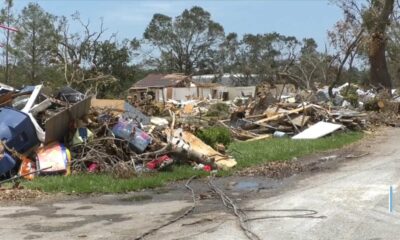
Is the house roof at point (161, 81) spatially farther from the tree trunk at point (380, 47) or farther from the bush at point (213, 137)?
the bush at point (213, 137)

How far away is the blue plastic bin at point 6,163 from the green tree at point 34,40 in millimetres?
47003

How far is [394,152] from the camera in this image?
16.9 metres

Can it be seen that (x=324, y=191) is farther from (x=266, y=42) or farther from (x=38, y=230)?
(x=266, y=42)

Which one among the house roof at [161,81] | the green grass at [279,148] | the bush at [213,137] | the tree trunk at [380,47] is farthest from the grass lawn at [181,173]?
the house roof at [161,81]

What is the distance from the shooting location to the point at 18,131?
1345cm

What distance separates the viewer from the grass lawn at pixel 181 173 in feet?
38.4

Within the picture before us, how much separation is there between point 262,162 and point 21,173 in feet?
19.3

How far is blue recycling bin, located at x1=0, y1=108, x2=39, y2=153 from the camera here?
13.4 metres

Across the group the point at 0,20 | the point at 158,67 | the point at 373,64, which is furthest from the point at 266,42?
the point at 373,64

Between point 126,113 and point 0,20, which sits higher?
point 0,20

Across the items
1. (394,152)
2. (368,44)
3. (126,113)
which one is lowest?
(394,152)

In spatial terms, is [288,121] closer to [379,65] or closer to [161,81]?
[379,65]

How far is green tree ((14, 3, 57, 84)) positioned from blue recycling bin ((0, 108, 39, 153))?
151ft

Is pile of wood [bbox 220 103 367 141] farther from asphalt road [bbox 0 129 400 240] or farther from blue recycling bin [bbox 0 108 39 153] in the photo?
asphalt road [bbox 0 129 400 240]
